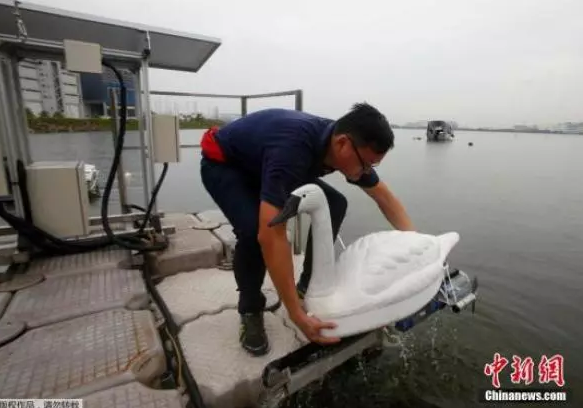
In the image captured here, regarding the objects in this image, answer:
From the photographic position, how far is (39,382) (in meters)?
1.53

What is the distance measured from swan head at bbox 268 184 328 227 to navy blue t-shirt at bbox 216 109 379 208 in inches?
1.5

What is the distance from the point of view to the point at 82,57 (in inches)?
98.9

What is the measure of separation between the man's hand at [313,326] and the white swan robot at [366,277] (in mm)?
33

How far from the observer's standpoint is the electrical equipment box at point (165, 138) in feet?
10.2

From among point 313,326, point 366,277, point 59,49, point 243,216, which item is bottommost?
point 313,326

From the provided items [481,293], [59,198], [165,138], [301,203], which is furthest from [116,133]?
[481,293]

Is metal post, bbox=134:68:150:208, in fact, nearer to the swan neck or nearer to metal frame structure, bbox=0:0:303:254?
metal frame structure, bbox=0:0:303:254

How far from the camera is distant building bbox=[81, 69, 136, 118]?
357cm

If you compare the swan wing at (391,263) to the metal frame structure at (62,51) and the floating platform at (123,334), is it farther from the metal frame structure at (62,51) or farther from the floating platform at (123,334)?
the metal frame structure at (62,51)

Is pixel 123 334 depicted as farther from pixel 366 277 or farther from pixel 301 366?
pixel 366 277

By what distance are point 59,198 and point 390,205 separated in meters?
2.57

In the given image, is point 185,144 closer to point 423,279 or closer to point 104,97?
point 104,97

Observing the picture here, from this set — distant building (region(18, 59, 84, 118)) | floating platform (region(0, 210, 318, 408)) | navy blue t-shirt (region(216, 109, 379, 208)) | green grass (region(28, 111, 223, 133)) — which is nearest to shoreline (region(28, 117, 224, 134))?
green grass (region(28, 111, 223, 133))

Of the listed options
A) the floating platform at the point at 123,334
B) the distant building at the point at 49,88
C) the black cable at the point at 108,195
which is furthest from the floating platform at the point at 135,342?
the distant building at the point at 49,88
